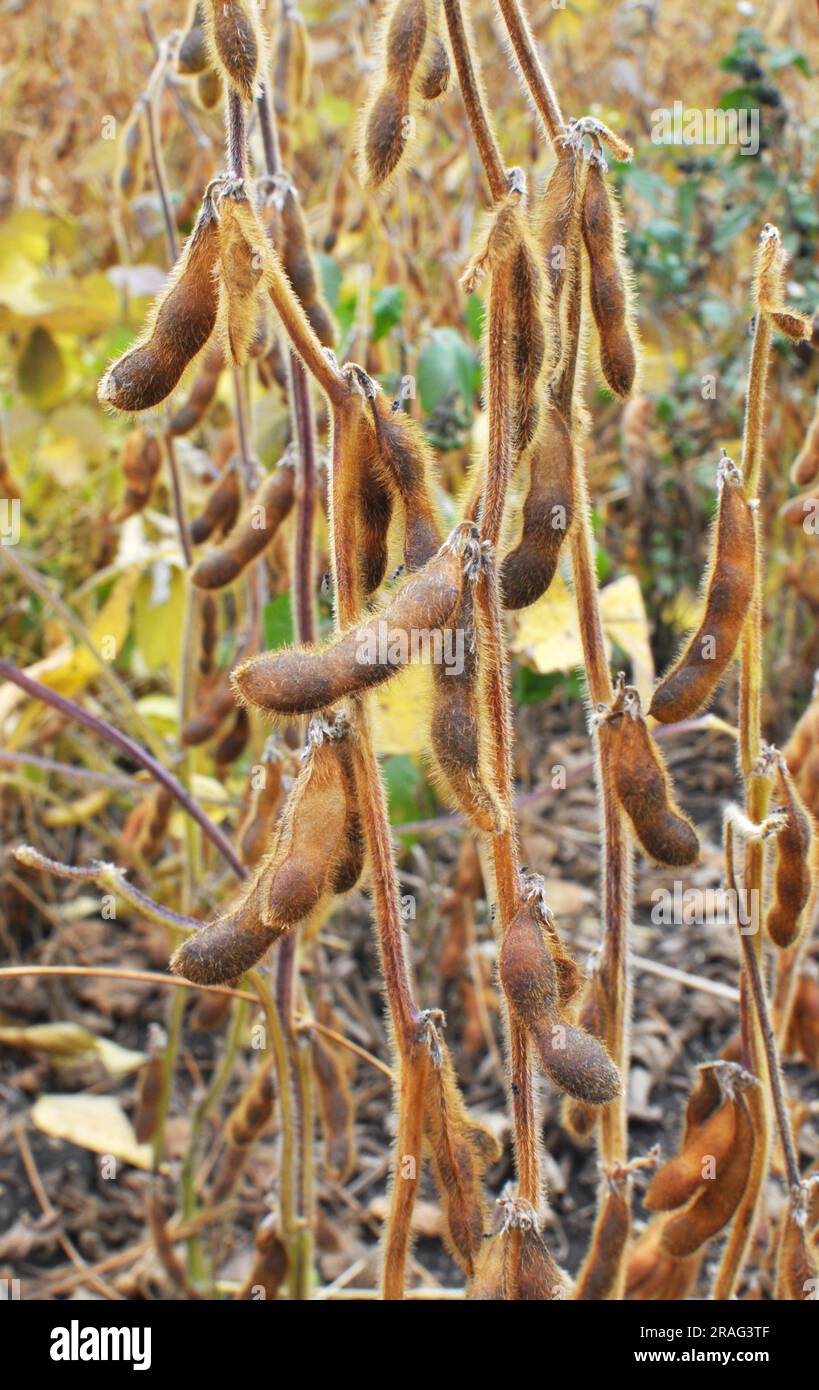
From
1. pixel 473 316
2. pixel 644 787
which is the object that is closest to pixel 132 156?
pixel 473 316

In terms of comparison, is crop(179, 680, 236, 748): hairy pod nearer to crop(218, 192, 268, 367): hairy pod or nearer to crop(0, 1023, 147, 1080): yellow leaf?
crop(0, 1023, 147, 1080): yellow leaf

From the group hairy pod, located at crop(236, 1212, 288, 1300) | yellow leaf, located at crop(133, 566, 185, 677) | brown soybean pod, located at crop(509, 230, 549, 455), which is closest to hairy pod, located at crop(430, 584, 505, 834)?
brown soybean pod, located at crop(509, 230, 549, 455)

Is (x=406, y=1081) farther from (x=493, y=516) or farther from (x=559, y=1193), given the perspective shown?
(x=559, y=1193)

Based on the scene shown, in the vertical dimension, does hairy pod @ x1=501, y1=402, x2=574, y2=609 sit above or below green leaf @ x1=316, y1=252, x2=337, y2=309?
below

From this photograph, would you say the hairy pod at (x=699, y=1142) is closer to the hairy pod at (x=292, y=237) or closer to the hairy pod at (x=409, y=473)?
the hairy pod at (x=409, y=473)

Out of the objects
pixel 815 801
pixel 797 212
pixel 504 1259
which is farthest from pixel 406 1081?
pixel 797 212

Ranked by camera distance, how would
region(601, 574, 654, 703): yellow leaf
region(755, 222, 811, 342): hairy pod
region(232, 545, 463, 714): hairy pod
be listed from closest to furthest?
region(232, 545, 463, 714): hairy pod < region(755, 222, 811, 342): hairy pod < region(601, 574, 654, 703): yellow leaf

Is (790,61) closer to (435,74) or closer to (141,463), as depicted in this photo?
(141,463)
